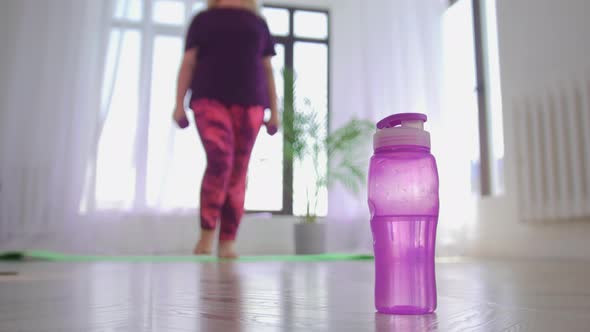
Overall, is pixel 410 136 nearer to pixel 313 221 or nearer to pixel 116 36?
pixel 313 221

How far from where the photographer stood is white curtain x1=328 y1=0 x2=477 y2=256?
4.24 metres

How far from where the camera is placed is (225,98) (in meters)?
2.77

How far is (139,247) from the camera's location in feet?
13.6

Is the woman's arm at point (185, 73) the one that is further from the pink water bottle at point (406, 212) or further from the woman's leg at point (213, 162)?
the pink water bottle at point (406, 212)

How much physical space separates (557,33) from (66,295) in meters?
2.93

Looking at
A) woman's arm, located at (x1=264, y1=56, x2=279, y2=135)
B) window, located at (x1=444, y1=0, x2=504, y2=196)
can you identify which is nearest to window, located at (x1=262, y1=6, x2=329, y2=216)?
window, located at (x1=444, y1=0, x2=504, y2=196)

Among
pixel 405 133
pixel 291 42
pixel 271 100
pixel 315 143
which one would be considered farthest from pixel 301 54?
pixel 405 133

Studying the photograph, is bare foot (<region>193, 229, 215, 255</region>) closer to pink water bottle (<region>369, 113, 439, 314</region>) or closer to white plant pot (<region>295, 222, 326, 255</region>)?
white plant pot (<region>295, 222, 326, 255</region>)

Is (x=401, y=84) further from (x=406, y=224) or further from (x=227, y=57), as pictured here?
(x=406, y=224)

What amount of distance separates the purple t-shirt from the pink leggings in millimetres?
58

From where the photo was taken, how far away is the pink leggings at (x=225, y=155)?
2717 millimetres

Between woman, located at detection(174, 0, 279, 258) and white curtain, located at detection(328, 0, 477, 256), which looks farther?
white curtain, located at detection(328, 0, 477, 256)

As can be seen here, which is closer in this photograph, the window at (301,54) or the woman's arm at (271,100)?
the woman's arm at (271,100)

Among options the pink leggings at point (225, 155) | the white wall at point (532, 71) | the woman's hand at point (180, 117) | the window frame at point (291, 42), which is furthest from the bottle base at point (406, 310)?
the window frame at point (291, 42)
